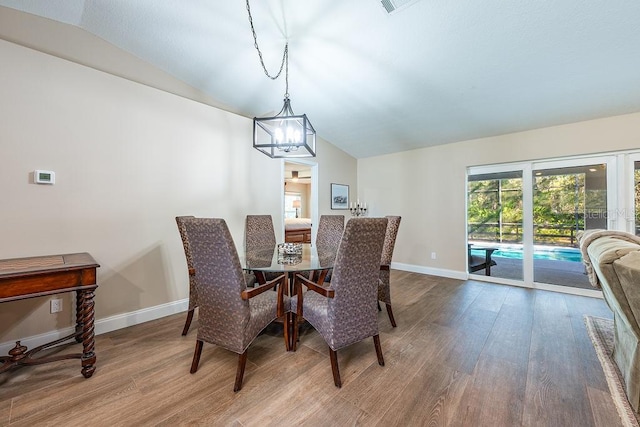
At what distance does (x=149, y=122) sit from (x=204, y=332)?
2288mm

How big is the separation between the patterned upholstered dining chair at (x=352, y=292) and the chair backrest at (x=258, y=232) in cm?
164

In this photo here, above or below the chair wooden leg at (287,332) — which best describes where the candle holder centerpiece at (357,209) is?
above

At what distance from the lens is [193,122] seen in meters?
3.03

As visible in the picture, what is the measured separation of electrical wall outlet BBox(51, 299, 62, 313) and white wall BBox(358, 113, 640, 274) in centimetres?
475

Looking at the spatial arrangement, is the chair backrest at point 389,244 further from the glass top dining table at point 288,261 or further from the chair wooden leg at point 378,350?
the chair wooden leg at point 378,350

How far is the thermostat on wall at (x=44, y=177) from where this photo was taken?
209 cm

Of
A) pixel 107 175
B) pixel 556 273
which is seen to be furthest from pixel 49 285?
pixel 556 273

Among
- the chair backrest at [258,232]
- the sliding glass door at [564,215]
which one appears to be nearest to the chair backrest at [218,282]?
the chair backrest at [258,232]

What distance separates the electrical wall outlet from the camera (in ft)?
7.13

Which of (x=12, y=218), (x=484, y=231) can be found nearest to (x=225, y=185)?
(x=12, y=218)

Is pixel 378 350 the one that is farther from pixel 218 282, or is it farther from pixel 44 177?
pixel 44 177

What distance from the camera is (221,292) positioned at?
1.67 metres

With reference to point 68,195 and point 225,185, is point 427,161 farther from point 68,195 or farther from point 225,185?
point 68,195

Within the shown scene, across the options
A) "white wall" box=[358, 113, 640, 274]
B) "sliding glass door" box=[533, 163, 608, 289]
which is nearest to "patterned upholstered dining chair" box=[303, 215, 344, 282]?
"white wall" box=[358, 113, 640, 274]
